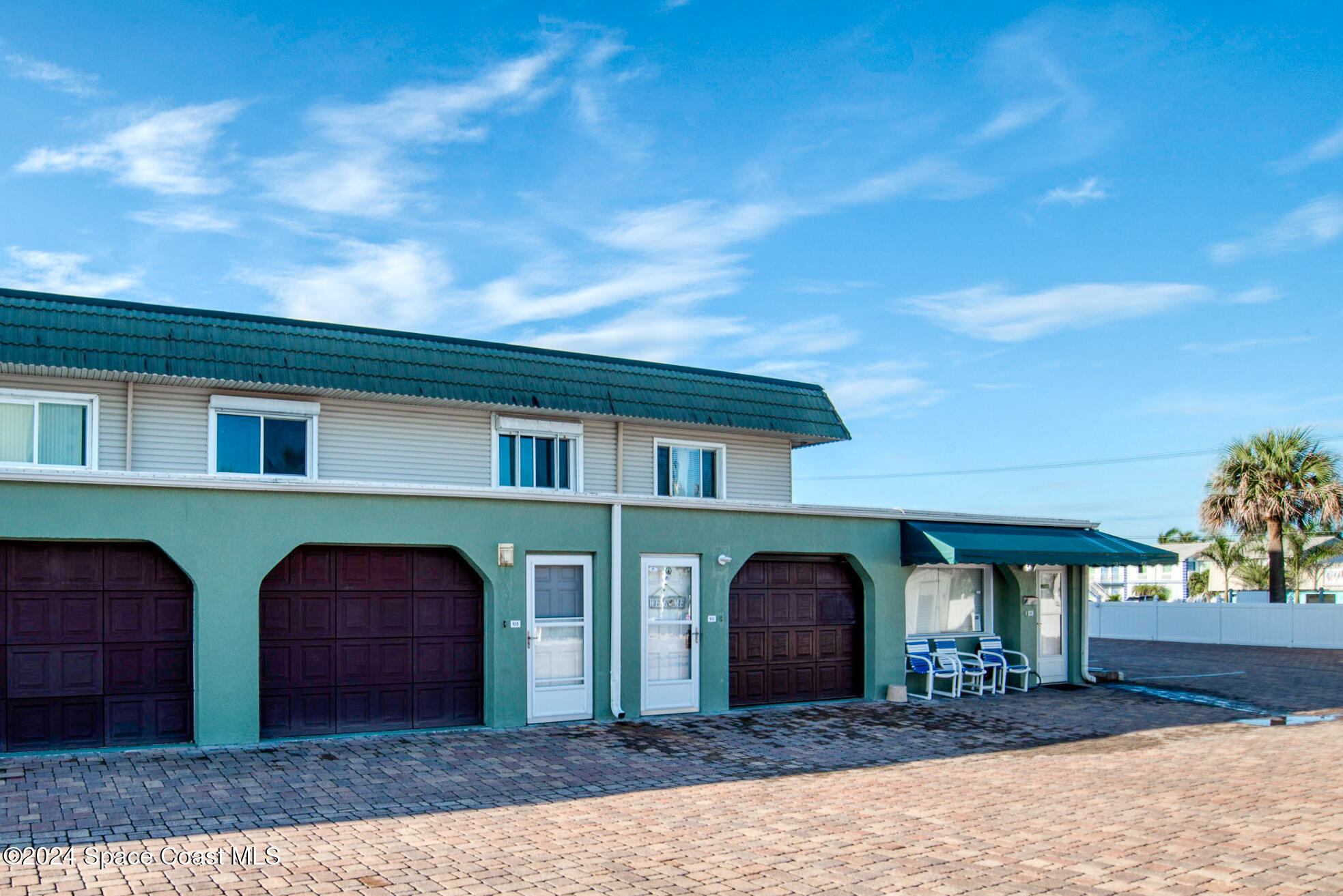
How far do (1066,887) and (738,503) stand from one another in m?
8.47

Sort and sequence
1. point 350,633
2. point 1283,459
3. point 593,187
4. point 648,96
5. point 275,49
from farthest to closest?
1. point 1283,459
2. point 593,187
3. point 648,96
4. point 275,49
5. point 350,633

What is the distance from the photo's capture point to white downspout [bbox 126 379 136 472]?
622 inches

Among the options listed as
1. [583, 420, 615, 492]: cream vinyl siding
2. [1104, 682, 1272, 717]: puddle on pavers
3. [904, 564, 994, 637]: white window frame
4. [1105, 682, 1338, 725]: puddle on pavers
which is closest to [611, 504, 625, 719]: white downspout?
[583, 420, 615, 492]: cream vinyl siding

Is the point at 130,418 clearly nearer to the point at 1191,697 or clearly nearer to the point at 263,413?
the point at 263,413

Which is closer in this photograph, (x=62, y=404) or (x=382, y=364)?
(x=62, y=404)

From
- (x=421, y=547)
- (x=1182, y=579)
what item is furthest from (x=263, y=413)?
(x=1182, y=579)

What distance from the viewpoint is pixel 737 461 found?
21156mm


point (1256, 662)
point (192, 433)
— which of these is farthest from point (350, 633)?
point (1256, 662)

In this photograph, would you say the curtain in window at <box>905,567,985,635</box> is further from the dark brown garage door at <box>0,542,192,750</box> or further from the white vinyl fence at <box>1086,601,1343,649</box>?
the white vinyl fence at <box>1086,601,1343,649</box>

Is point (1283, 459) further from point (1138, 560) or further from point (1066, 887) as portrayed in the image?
point (1066, 887)

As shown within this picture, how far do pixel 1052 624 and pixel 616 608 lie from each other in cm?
930

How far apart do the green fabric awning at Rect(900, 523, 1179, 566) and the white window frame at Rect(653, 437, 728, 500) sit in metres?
4.43

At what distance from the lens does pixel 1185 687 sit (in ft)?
64.8

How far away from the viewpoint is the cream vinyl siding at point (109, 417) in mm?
15609
